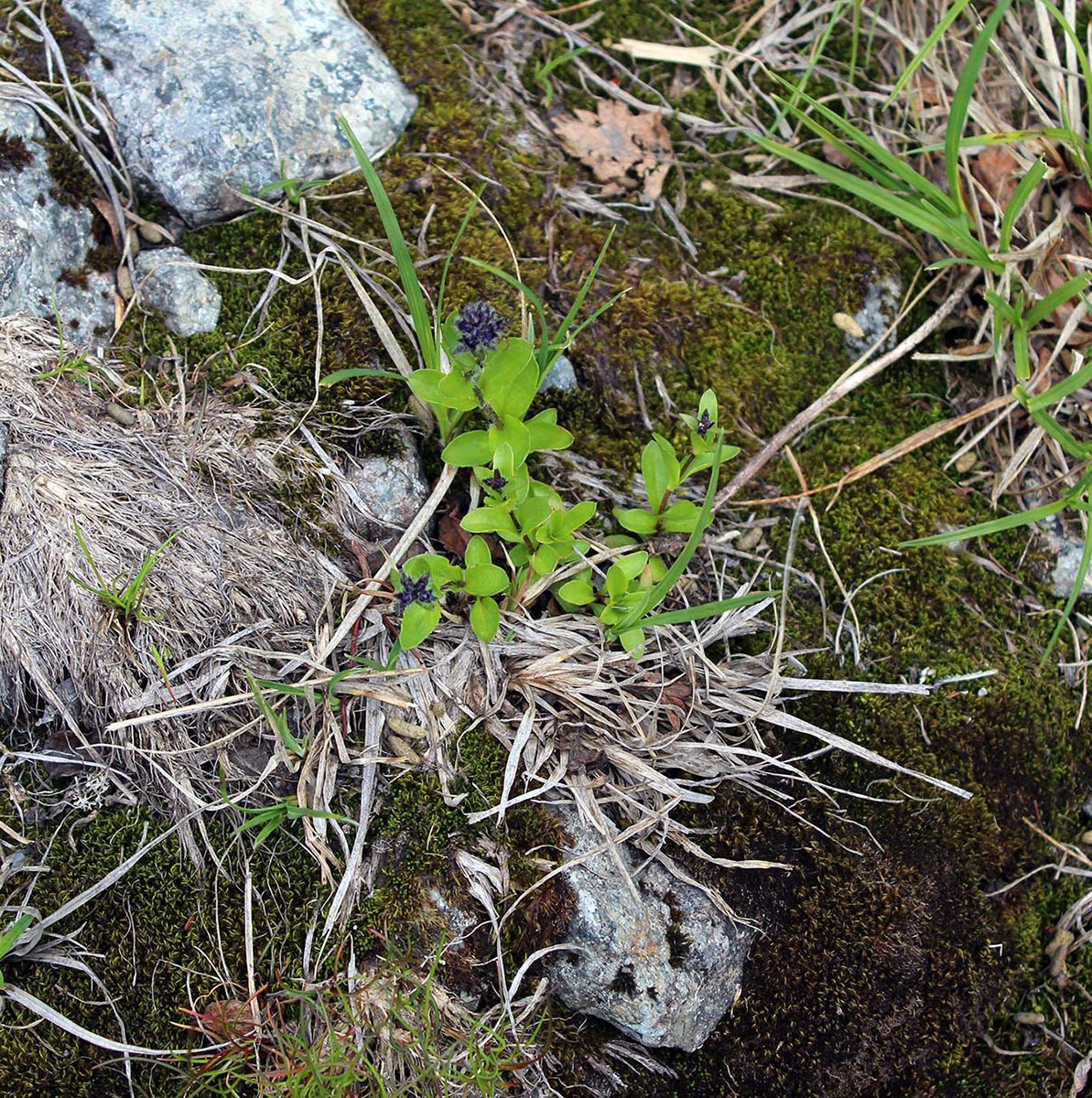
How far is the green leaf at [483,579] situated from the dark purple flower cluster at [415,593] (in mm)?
113

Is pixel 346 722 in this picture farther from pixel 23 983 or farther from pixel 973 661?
pixel 973 661

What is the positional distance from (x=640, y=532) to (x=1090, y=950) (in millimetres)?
1825

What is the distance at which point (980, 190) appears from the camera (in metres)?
2.96

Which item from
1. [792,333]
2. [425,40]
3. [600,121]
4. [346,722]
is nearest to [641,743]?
[346,722]

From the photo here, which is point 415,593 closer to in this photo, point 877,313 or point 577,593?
point 577,593

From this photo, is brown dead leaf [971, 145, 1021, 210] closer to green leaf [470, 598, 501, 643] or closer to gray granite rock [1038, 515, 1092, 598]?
gray granite rock [1038, 515, 1092, 598]

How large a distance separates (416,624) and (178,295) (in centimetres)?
124

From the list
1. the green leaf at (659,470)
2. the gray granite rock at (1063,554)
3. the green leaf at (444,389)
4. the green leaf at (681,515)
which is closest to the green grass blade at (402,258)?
the green leaf at (444,389)

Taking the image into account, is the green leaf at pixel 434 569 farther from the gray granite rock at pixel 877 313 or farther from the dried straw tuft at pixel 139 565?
the gray granite rock at pixel 877 313

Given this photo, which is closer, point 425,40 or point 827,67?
point 425,40

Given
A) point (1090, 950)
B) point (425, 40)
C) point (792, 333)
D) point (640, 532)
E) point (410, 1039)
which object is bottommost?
point (1090, 950)

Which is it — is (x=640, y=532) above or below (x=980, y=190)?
below

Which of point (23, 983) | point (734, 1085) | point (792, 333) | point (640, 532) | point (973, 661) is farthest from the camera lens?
point (792, 333)

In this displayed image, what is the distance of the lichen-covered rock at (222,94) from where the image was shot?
8.31 ft
